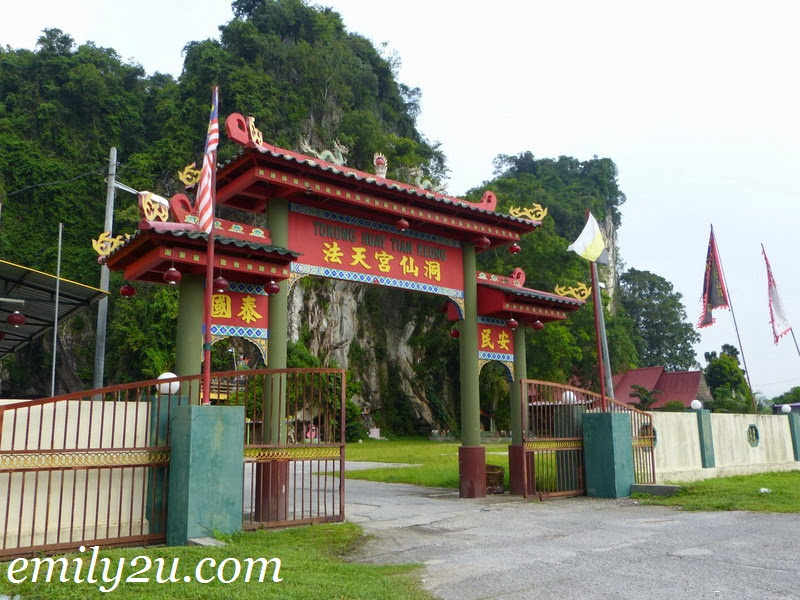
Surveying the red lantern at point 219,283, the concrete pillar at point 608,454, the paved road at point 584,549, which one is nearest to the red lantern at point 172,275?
the red lantern at point 219,283

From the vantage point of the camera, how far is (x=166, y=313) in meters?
29.4

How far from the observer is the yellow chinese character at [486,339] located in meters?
12.2

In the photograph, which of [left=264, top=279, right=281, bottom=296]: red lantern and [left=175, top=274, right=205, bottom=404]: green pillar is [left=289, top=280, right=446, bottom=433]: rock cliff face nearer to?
[left=264, top=279, right=281, bottom=296]: red lantern

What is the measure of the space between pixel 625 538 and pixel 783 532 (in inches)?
74.8

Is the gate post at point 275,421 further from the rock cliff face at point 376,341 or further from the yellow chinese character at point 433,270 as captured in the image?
the rock cliff face at point 376,341

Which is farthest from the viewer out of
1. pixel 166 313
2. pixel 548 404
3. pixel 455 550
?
pixel 166 313

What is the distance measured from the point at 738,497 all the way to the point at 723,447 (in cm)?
511

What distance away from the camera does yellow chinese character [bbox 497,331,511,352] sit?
1246cm

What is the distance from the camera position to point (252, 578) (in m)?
4.98

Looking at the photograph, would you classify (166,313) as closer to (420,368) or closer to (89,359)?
(89,359)

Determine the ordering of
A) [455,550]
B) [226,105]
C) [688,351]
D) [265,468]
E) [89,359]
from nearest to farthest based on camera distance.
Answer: [455,550], [265,468], [89,359], [226,105], [688,351]

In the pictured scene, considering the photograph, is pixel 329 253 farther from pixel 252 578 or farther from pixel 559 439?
pixel 252 578

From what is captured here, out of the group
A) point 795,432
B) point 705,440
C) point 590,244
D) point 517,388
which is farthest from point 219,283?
point 795,432

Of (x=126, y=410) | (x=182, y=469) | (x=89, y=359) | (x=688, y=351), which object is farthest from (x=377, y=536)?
(x=688, y=351)
